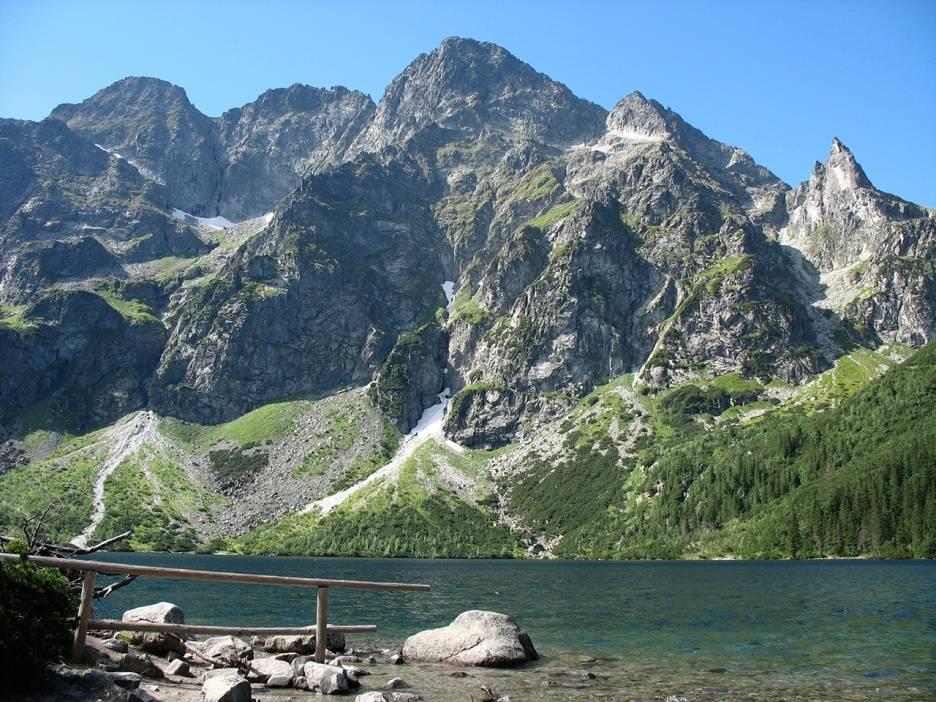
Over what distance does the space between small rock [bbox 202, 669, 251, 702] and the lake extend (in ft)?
24.7

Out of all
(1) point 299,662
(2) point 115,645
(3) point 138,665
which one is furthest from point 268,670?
(2) point 115,645

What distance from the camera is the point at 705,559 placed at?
594 feet

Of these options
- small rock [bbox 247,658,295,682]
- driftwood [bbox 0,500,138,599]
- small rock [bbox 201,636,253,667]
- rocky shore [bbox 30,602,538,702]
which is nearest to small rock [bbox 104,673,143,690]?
rocky shore [bbox 30,602,538,702]

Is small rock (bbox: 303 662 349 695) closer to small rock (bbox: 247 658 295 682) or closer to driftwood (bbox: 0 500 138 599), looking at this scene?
small rock (bbox: 247 658 295 682)

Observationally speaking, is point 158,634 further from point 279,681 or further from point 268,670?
point 279,681

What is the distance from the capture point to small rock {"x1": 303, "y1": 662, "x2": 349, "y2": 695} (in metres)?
23.9

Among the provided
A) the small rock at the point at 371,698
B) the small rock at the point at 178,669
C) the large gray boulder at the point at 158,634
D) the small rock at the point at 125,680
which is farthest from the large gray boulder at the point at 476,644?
the small rock at the point at 125,680

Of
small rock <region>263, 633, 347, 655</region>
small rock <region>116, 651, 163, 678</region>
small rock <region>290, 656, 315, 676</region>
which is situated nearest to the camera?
small rock <region>116, 651, 163, 678</region>

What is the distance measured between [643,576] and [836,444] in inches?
4227

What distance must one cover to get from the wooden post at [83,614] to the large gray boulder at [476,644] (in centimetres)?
1675

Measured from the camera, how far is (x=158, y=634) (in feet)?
89.3

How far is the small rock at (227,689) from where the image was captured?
19.1m

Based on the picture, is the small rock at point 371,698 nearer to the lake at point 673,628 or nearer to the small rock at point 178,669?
the lake at point 673,628

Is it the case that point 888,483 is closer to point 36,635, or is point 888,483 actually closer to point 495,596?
point 495,596
